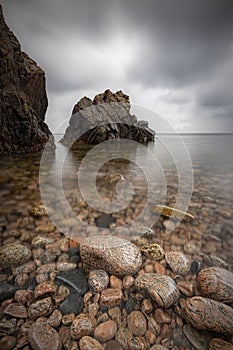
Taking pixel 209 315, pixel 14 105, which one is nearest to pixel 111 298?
pixel 209 315

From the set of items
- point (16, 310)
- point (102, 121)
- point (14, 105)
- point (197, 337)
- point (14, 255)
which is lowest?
point (197, 337)

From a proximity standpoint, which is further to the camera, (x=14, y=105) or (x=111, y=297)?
(x=14, y=105)

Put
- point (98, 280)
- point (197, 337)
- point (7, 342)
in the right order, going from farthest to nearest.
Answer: point (98, 280)
point (197, 337)
point (7, 342)

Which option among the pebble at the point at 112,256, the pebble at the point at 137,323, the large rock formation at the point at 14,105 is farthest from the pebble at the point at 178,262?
the large rock formation at the point at 14,105

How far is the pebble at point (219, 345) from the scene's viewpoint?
1521 mm

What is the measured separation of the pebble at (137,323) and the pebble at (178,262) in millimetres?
787

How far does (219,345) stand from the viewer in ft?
5.04

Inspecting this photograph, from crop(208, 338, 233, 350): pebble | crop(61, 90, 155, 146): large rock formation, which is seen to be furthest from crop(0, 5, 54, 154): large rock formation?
crop(208, 338, 233, 350): pebble

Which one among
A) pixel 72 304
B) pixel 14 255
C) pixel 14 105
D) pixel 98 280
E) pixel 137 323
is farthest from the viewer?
pixel 14 105

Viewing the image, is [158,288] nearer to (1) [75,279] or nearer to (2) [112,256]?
(2) [112,256]

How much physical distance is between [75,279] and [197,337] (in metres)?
1.40

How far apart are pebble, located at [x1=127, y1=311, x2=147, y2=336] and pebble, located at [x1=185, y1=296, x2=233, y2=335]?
444 mm

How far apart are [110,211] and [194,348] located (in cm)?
280

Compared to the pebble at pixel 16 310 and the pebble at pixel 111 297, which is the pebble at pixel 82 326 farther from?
the pebble at pixel 16 310
